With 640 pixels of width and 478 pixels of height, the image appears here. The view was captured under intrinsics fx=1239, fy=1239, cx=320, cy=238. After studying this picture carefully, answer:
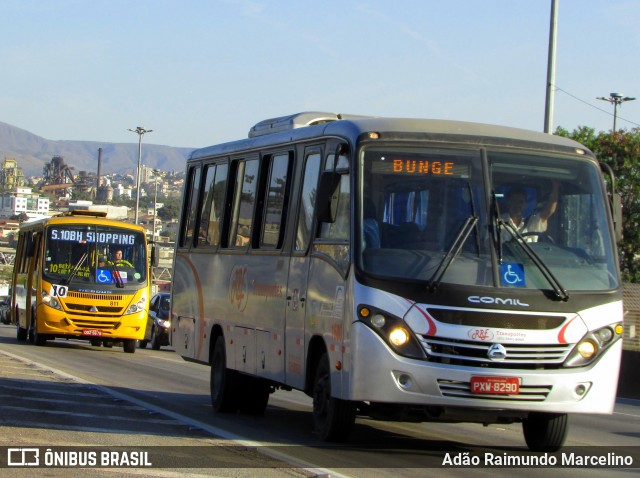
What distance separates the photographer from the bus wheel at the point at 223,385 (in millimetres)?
14492

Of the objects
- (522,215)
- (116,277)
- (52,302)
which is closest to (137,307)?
(116,277)

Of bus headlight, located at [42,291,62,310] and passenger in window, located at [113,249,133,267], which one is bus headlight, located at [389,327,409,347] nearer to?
passenger in window, located at [113,249,133,267]

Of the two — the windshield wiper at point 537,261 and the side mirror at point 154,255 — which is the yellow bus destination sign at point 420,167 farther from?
the side mirror at point 154,255

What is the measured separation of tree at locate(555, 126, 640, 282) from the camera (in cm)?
4650

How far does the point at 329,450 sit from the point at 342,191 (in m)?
2.34

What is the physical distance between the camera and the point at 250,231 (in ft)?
46.2

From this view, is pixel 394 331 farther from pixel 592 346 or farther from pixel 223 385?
pixel 223 385

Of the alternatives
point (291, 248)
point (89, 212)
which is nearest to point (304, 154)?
point (291, 248)

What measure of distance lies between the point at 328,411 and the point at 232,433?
1.38m

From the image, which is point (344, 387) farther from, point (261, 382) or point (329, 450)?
point (261, 382)

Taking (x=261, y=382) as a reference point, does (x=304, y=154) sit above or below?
above

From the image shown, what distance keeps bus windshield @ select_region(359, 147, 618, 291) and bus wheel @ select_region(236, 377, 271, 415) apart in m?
4.30

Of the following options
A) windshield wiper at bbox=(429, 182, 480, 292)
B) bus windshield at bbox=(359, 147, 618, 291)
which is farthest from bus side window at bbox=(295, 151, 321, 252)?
windshield wiper at bbox=(429, 182, 480, 292)

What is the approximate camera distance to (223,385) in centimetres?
1455
